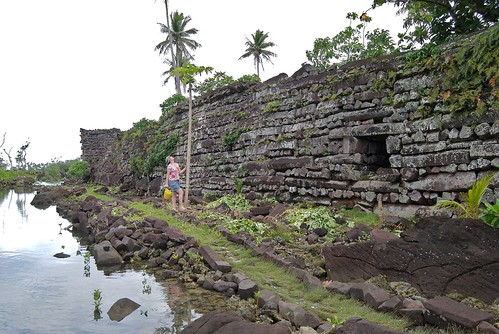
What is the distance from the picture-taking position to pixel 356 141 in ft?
32.9

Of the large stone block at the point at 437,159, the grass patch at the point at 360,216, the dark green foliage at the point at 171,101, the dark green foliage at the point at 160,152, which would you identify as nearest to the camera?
the large stone block at the point at 437,159

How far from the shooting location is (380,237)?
616cm

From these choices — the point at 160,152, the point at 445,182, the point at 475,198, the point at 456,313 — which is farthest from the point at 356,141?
the point at 160,152

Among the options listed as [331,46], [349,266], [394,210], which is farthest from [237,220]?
[331,46]

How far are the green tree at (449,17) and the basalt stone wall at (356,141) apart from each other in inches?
66.1

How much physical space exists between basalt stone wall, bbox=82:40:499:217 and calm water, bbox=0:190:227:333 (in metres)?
5.02

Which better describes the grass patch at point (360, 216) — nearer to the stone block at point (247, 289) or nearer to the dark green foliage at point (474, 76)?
the dark green foliage at point (474, 76)

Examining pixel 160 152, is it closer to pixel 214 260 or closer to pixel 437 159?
pixel 214 260

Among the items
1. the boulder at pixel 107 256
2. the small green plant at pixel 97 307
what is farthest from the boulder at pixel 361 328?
the boulder at pixel 107 256

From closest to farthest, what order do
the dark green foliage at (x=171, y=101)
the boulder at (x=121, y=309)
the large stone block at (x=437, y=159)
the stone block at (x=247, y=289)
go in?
the boulder at (x=121, y=309) < the stone block at (x=247, y=289) < the large stone block at (x=437, y=159) < the dark green foliage at (x=171, y=101)

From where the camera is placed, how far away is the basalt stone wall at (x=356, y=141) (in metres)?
8.02

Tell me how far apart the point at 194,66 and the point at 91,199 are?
8066 mm

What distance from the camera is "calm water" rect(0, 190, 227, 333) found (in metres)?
5.24

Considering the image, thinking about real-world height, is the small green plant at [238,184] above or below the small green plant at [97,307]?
above
